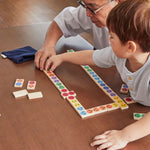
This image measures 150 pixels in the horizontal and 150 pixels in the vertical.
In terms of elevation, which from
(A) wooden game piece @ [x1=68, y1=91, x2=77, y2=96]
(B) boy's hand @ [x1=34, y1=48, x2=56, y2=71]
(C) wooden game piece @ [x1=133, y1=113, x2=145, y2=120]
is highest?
(B) boy's hand @ [x1=34, y1=48, x2=56, y2=71]

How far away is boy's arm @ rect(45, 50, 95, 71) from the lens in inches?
51.7

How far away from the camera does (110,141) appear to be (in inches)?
35.8

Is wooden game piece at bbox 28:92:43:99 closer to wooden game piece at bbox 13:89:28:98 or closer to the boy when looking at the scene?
wooden game piece at bbox 13:89:28:98

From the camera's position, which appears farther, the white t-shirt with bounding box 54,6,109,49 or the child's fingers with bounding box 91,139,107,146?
the white t-shirt with bounding box 54,6,109,49

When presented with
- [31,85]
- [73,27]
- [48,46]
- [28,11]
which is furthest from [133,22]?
[28,11]

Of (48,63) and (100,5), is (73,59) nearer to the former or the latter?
(48,63)

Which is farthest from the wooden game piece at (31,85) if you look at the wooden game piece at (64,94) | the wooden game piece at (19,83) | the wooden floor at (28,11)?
the wooden floor at (28,11)

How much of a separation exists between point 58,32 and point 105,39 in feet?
0.97

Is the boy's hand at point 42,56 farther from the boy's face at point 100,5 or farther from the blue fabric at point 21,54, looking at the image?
the boy's face at point 100,5

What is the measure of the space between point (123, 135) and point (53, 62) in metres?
0.57

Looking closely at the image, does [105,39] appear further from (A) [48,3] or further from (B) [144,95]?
(A) [48,3]

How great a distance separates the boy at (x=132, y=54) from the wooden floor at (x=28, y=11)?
7.80 feet

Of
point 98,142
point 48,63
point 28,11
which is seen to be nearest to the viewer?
point 98,142

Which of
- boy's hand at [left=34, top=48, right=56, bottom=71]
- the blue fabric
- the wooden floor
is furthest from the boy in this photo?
the wooden floor
